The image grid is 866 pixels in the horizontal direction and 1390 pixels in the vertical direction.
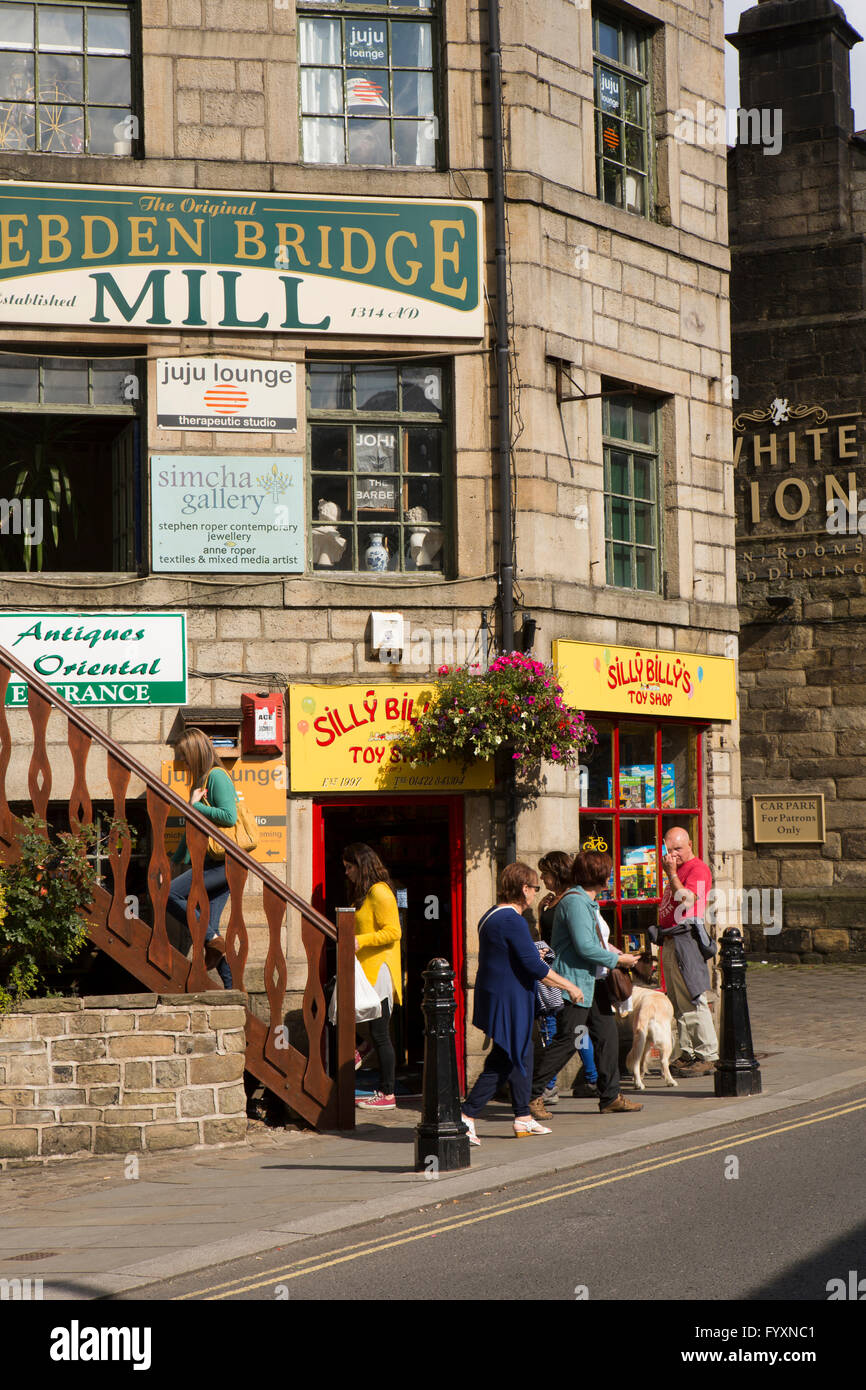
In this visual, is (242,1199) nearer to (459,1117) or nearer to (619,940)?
(459,1117)

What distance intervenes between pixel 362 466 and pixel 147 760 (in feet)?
9.42

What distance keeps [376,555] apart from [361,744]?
4.98 feet

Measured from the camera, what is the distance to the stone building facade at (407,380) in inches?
492

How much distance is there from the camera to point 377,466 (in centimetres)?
1302

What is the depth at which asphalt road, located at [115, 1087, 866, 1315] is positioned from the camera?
20.7 feet

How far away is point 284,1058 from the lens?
34.6 feet

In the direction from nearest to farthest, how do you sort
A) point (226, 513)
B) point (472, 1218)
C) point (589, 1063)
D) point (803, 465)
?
point (472, 1218), point (589, 1063), point (226, 513), point (803, 465)

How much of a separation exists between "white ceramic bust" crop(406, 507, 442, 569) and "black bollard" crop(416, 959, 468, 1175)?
476cm

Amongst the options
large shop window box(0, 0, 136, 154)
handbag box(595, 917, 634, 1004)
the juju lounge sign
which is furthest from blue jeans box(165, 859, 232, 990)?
large shop window box(0, 0, 136, 154)

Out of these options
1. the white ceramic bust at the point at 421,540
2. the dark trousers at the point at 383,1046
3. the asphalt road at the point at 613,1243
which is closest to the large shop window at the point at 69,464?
the white ceramic bust at the point at 421,540

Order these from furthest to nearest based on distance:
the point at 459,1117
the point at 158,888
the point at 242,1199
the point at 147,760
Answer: the point at 147,760 → the point at 158,888 → the point at 459,1117 → the point at 242,1199

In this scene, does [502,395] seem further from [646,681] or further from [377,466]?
[646,681]

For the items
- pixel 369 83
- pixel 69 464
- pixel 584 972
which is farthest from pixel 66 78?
pixel 584 972
